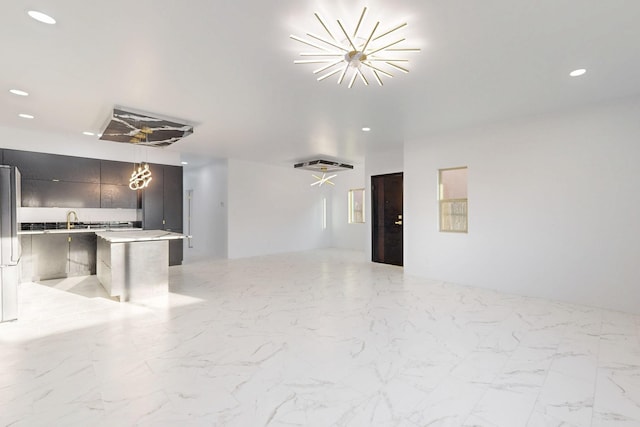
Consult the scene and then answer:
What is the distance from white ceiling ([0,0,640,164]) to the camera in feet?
7.38

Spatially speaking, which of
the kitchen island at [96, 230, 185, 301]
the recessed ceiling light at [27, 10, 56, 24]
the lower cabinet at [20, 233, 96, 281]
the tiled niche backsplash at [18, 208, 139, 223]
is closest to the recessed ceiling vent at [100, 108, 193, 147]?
the kitchen island at [96, 230, 185, 301]

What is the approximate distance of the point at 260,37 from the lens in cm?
257

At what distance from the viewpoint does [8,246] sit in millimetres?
3596

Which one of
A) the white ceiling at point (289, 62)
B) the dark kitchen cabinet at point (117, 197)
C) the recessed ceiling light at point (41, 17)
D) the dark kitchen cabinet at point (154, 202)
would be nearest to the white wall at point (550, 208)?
the white ceiling at point (289, 62)

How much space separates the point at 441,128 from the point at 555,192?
194 cm

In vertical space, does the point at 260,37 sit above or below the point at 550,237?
above

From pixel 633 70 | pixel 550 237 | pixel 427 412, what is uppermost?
pixel 633 70

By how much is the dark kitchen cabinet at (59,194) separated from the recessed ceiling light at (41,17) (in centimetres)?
461

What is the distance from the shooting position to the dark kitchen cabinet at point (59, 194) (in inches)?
221

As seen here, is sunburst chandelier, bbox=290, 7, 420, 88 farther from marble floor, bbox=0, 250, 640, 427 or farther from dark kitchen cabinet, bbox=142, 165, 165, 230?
dark kitchen cabinet, bbox=142, 165, 165, 230

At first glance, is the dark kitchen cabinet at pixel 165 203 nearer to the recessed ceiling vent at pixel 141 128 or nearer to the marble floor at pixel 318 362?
the recessed ceiling vent at pixel 141 128

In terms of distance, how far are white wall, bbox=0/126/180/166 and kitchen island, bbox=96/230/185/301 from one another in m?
2.60

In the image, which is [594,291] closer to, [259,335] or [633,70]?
[633,70]

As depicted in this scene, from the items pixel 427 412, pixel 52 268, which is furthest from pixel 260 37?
pixel 52 268
